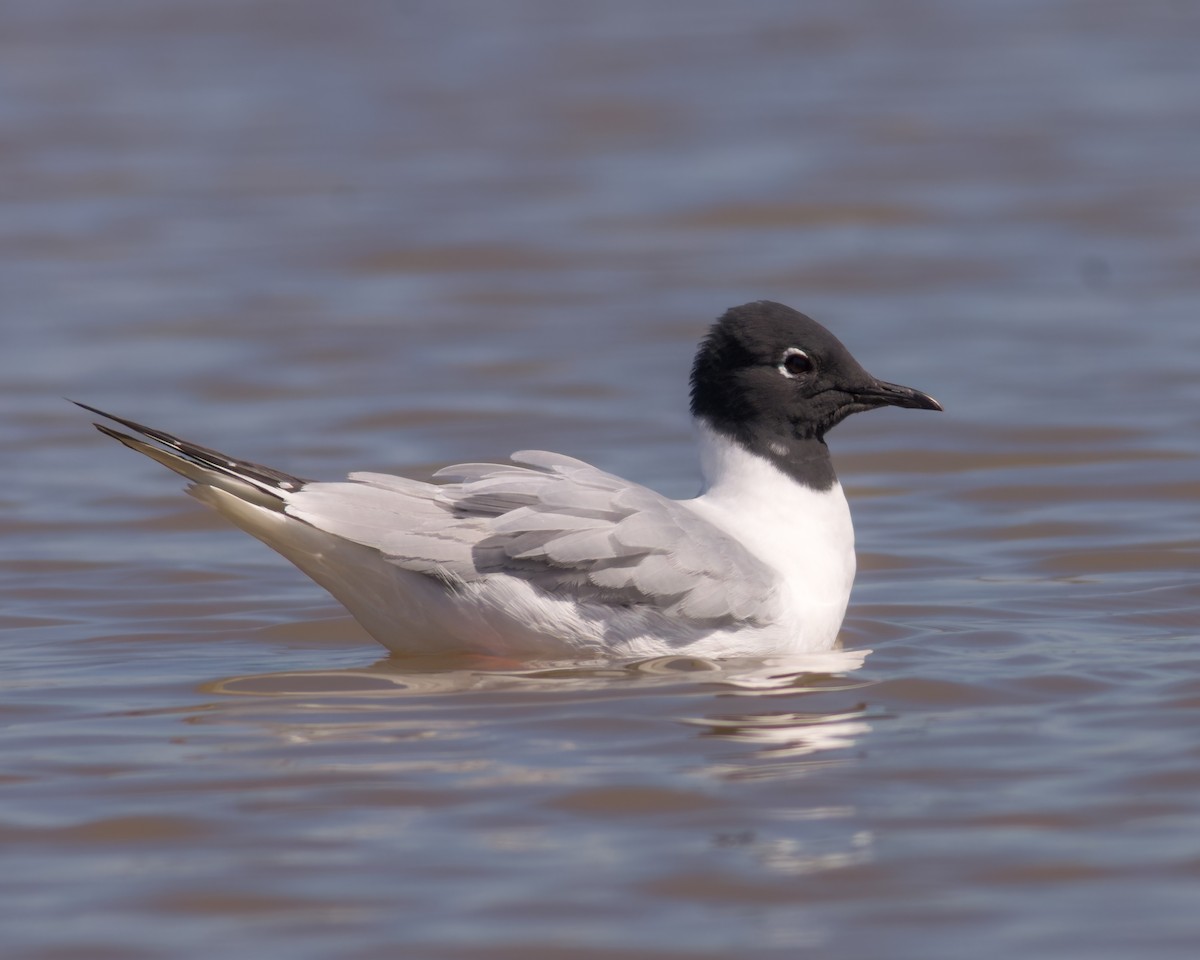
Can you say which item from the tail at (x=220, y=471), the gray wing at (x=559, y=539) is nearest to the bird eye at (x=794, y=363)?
the gray wing at (x=559, y=539)

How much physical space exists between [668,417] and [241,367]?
2614 mm

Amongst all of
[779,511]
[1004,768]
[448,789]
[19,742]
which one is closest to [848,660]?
[779,511]

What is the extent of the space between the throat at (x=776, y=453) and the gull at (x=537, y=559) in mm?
221

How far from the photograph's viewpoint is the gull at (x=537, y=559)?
22.4 ft

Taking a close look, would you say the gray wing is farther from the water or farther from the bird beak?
the bird beak

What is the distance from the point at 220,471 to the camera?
6801 mm

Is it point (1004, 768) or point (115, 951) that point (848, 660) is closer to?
point (1004, 768)

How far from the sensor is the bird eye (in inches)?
295

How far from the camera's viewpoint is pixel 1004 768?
5.87 metres

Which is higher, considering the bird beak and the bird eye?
the bird eye

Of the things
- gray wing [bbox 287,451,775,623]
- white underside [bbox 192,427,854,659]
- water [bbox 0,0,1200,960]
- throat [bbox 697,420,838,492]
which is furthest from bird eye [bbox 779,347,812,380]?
water [bbox 0,0,1200,960]

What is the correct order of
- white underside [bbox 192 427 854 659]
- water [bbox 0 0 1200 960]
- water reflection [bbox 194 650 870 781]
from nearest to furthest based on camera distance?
water [bbox 0 0 1200 960] < water reflection [bbox 194 650 870 781] < white underside [bbox 192 427 854 659]

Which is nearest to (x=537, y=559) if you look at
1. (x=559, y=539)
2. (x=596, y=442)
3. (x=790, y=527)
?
(x=559, y=539)

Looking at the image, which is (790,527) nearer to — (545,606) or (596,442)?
(545,606)
